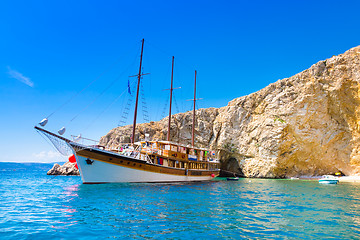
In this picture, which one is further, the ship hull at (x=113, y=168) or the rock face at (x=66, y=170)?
the rock face at (x=66, y=170)

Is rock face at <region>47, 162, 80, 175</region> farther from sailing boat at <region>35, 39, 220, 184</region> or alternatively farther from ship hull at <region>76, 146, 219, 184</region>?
ship hull at <region>76, 146, 219, 184</region>

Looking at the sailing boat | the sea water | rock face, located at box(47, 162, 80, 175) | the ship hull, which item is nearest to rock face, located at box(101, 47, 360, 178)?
the sailing boat

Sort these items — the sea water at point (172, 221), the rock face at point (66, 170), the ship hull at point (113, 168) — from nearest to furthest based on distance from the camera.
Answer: the sea water at point (172, 221) < the ship hull at point (113, 168) < the rock face at point (66, 170)

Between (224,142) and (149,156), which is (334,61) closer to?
(224,142)

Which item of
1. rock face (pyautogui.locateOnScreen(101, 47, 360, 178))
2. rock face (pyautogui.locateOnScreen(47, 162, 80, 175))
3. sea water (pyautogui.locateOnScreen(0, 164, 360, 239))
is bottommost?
sea water (pyautogui.locateOnScreen(0, 164, 360, 239))

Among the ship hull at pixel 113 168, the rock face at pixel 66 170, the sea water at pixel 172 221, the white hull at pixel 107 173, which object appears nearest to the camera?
the sea water at pixel 172 221

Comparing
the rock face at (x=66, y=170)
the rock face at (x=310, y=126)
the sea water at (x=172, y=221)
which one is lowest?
the sea water at (x=172, y=221)

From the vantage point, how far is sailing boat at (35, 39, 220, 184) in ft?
84.2

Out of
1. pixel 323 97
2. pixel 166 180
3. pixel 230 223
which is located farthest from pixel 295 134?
pixel 230 223

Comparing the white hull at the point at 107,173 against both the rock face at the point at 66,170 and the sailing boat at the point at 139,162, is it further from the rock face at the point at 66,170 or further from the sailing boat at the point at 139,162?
the rock face at the point at 66,170

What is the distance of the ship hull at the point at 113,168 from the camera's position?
84.2 feet

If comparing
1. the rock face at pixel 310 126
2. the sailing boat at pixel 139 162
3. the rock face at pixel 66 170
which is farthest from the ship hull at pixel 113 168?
the rock face at pixel 66 170

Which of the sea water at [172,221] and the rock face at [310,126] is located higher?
the rock face at [310,126]

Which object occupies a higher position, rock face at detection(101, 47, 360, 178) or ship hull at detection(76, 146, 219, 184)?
rock face at detection(101, 47, 360, 178)
